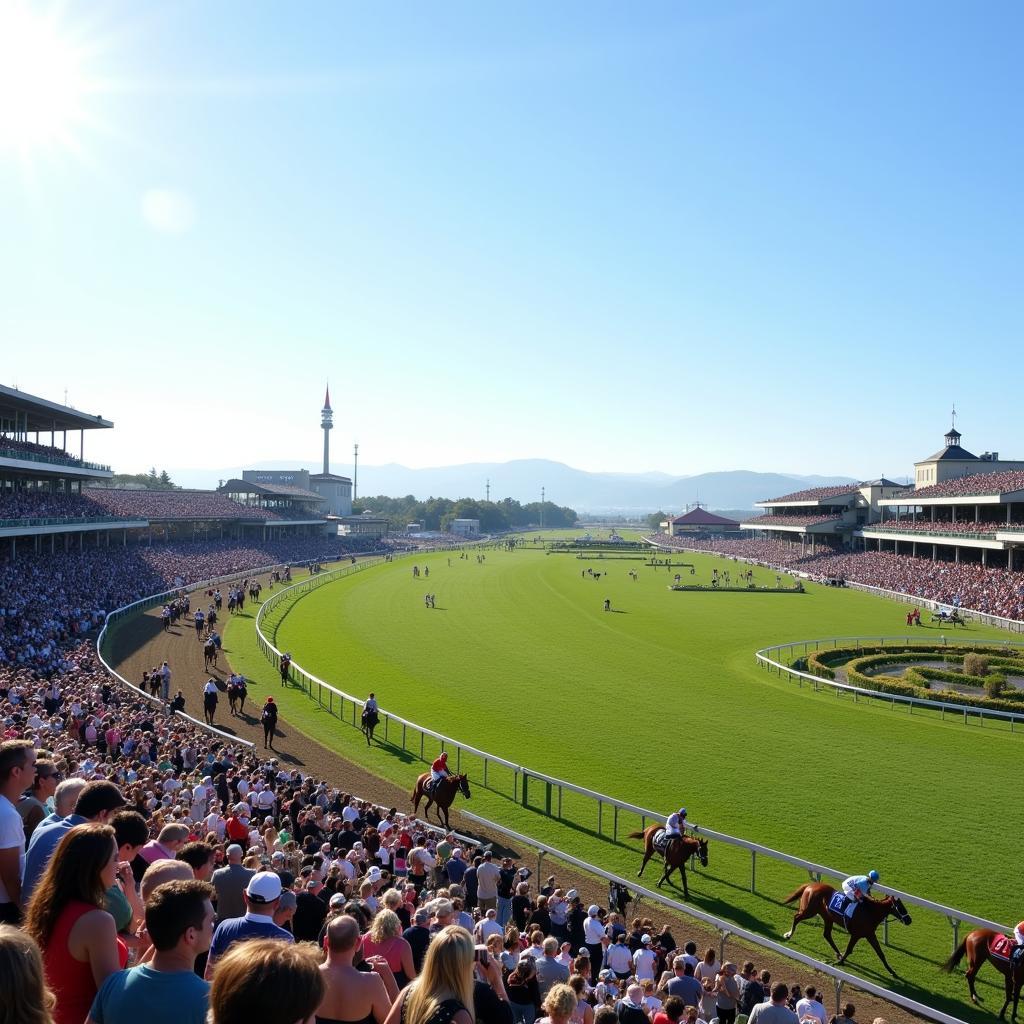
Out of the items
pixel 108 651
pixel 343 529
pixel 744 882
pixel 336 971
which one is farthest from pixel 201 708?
pixel 343 529

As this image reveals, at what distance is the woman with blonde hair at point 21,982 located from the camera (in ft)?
6.88

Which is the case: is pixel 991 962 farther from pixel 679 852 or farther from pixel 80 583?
pixel 80 583

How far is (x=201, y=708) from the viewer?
1950 cm

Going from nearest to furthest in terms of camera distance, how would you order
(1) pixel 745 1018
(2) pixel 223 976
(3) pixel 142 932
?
(2) pixel 223 976 < (3) pixel 142 932 < (1) pixel 745 1018

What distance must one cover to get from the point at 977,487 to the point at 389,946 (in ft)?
179

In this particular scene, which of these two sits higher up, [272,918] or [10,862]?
[10,862]

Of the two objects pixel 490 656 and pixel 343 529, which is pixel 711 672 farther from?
pixel 343 529

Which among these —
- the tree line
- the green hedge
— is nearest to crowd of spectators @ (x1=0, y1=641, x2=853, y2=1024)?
the green hedge

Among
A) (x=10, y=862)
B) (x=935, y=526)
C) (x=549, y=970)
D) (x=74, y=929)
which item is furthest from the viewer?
(x=935, y=526)

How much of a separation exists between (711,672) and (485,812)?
13.0 metres

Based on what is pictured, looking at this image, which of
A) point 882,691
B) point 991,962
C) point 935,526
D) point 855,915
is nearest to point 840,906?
point 855,915

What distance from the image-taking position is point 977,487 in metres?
50.9

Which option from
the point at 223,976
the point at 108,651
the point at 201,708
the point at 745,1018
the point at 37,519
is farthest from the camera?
the point at 37,519

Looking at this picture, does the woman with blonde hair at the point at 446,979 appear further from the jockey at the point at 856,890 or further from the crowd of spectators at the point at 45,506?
the crowd of spectators at the point at 45,506
